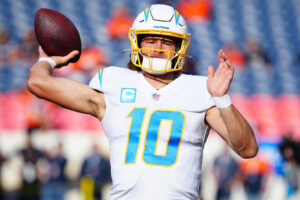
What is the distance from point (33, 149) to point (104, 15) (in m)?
4.69

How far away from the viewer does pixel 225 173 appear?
Answer: 759 cm

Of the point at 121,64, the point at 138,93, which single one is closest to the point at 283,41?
the point at 121,64

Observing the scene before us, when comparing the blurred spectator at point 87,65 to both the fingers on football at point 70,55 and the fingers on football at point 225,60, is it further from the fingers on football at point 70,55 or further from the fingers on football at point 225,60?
the fingers on football at point 225,60

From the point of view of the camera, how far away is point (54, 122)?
8.57 metres

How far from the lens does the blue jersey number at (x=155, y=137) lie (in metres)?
A: 2.32

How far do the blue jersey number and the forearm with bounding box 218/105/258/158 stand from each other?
0.73 feet

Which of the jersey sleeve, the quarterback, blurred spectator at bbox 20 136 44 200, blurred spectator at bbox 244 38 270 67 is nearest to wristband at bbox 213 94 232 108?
the quarterback

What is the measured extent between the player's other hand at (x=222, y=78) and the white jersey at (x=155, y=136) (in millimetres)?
140

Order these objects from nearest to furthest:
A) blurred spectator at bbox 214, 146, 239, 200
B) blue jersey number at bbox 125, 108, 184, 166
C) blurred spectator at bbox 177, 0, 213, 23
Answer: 1. blue jersey number at bbox 125, 108, 184, 166
2. blurred spectator at bbox 214, 146, 239, 200
3. blurred spectator at bbox 177, 0, 213, 23

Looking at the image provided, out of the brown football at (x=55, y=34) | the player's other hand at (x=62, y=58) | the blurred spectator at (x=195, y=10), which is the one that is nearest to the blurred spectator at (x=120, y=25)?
the blurred spectator at (x=195, y=10)

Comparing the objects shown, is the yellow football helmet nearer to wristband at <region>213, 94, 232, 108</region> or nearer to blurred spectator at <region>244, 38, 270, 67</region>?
wristband at <region>213, 94, 232, 108</region>

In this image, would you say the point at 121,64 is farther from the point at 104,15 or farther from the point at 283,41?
the point at 283,41

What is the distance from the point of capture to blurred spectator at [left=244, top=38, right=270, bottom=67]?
1038 cm

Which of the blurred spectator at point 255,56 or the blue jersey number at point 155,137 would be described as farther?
the blurred spectator at point 255,56
